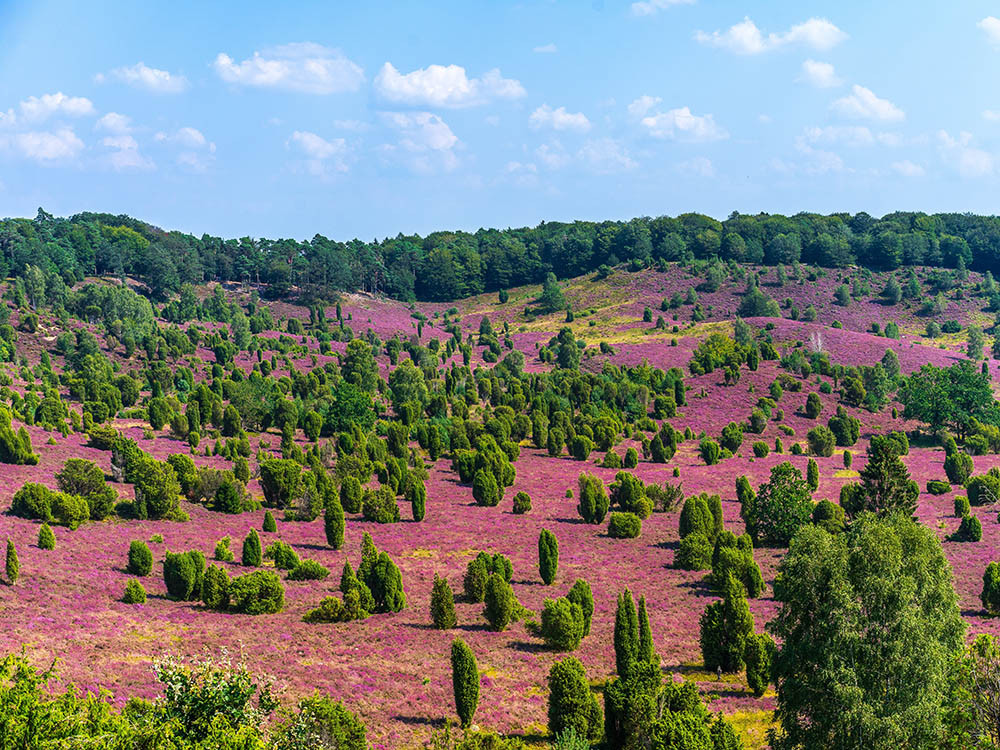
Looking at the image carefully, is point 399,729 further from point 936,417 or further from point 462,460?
point 936,417

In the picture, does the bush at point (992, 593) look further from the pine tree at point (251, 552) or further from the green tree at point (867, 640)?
the pine tree at point (251, 552)

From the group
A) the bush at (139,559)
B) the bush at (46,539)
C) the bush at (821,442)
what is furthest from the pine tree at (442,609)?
the bush at (821,442)

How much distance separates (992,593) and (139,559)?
39.4 metres

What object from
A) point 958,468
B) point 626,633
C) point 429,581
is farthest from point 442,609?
point 958,468

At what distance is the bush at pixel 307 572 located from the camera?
140 feet

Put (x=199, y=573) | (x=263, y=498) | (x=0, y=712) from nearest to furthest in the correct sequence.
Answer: (x=0, y=712), (x=199, y=573), (x=263, y=498)

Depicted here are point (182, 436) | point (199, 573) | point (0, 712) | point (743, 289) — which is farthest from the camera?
point (743, 289)

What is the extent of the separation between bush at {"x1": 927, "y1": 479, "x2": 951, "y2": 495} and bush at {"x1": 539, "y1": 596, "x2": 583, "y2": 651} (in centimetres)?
4069

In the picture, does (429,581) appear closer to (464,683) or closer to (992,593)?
(464,683)

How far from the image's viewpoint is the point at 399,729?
1048 inches

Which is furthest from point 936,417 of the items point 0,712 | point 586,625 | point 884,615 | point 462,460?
point 0,712

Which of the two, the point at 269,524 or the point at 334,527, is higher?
the point at 334,527

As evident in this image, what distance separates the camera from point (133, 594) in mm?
36062

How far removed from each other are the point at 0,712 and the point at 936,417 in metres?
87.8
